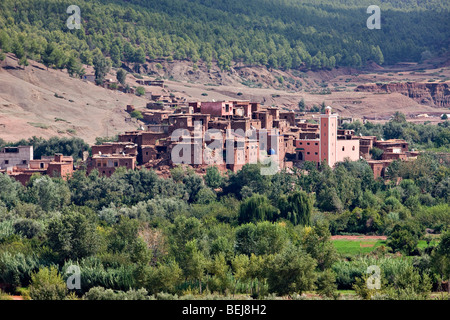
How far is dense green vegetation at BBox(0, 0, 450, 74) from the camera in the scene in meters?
75.1

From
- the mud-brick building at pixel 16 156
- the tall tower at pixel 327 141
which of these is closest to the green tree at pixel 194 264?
the tall tower at pixel 327 141


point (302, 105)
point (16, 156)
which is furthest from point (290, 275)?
point (302, 105)

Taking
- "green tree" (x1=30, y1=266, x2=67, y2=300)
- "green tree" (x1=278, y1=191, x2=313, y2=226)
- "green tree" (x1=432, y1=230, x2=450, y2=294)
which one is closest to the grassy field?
"green tree" (x1=278, y1=191, x2=313, y2=226)

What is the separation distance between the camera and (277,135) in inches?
1703

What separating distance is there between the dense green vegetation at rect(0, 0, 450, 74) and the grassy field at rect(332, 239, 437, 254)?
120ft

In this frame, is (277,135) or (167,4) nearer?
(277,135)

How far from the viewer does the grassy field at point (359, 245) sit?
33.0 m

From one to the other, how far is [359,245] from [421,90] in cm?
5008

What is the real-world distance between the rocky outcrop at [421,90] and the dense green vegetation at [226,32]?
12747mm

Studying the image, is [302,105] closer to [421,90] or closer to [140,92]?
[140,92]

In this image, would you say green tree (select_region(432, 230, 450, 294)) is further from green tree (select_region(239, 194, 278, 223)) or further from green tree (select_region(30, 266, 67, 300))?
green tree (select_region(30, 266, 67, 300))

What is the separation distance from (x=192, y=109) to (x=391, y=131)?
14605mm
